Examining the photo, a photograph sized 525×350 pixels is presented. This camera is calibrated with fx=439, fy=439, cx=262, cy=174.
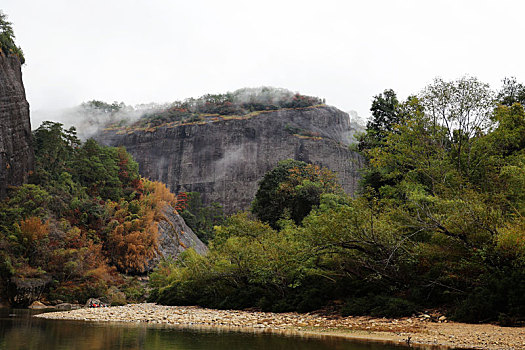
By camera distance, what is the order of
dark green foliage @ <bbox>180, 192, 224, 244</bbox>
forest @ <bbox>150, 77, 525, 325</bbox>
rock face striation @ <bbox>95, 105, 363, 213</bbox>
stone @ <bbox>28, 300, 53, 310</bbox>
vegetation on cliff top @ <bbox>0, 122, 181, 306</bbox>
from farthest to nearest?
rock face striation @ <bbox>95, 105, 363, 213</bbox> → dark green foliage @ <bbox>180, 192, 224, 244</bbox> → vegetation on cliff top @ <bbox>0, 122, 181, 306</bbox> → stone @ <bbox>28, 300, 53, 310</bbox> → forest @ <bbox>150, 77, 525, 325</bbox>

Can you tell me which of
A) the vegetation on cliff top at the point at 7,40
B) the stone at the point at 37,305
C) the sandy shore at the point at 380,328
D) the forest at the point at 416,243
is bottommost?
the stone at the point at 37,305

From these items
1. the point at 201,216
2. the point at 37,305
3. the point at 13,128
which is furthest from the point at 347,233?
the point at 201,216

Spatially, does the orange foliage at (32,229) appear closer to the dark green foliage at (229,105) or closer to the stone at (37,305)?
the stone at (37,305)

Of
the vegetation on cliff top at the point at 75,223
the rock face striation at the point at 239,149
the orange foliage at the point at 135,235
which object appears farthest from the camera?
the rock face striation at the point at 239,149

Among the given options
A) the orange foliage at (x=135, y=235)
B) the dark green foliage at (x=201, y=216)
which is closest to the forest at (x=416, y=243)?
the orange foliage at (x=135, y=235)

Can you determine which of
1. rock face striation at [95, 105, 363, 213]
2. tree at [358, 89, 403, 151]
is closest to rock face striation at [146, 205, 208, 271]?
rock face striation at [95, 105, 363, 213]

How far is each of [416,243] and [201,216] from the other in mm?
40544

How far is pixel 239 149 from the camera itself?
→ 5575cm

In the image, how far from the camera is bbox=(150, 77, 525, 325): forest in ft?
35.2

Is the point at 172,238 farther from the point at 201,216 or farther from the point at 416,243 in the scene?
the point at 416,243

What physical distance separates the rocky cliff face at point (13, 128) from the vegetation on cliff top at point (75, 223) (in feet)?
4.52

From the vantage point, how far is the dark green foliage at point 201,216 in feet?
159

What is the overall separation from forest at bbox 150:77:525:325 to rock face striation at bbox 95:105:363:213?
95.7 feet

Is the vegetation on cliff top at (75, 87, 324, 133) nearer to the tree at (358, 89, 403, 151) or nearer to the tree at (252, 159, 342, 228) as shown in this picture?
the tree at (252, 159, 342, 228)
